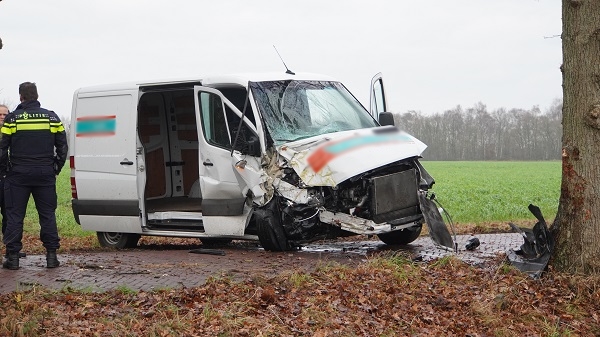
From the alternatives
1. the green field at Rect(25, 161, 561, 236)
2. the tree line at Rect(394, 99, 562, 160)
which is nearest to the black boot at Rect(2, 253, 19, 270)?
the green field at Rect(25, 161, 561, 236)

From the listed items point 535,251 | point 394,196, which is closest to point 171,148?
point 394,196

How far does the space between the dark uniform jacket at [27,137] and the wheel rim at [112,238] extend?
10.9 feet

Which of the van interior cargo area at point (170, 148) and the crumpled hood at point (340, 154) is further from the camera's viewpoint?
the van interior cargo area at point (170, 148)

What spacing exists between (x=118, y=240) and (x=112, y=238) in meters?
0.20

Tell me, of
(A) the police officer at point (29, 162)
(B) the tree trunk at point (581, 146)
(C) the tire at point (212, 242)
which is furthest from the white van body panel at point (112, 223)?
(B) the tree trunk at point (581, 146)

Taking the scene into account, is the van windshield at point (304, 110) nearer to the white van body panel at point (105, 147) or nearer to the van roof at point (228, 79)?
the van roof at point (228, 79)

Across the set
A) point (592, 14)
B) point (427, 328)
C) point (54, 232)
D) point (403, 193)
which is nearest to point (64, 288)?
point (54, 232)

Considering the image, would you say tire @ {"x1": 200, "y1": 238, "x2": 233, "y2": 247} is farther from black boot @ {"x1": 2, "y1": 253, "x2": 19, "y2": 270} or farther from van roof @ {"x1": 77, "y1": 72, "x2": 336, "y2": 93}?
black boot @ {"x1": 2, "y1": 253, "x2": 19, "y2": 270}

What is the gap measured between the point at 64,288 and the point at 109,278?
769 millimetres

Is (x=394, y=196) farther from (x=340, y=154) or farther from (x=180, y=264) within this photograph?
(x=180, y=264)

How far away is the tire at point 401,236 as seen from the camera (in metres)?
12.1

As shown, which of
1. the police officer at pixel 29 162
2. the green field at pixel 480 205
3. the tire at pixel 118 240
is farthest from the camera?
the green field at pixel 480 205

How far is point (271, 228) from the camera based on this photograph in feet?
36.3

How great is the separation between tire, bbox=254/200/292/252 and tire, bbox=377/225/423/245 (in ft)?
5.38
